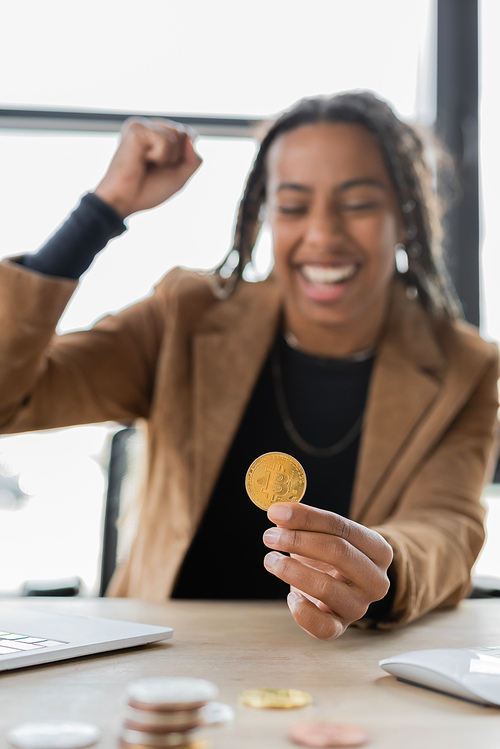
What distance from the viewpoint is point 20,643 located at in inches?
27.8

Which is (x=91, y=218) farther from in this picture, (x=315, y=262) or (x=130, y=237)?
(x=130, y=237)

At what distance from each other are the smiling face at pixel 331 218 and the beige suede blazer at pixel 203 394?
14cm

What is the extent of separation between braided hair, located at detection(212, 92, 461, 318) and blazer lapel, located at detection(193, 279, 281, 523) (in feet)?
0.26

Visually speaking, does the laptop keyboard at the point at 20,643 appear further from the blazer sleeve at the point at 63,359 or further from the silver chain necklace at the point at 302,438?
the silver chain necklace at the point at 302,438

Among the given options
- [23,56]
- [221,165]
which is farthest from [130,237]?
[23,56]

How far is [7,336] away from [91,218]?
28 centimetres

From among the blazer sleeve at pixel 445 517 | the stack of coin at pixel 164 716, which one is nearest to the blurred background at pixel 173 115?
the blazer sleeve at pixel 445 517

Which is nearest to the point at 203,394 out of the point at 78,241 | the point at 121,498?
the point at 121,498

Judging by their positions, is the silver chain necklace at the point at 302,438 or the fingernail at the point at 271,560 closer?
the fingernail at the point at 271,560

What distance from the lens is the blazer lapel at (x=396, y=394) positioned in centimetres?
143

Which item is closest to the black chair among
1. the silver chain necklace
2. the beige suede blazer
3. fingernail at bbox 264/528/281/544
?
the beige suede blazer

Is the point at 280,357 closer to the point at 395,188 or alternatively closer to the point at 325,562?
the point at 395,188

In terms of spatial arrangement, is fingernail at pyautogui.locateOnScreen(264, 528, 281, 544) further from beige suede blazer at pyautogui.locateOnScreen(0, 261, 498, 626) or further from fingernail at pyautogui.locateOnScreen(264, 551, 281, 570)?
beige suede blazer at pyautogui.locateOnScreen(0, 261, 498, 626)

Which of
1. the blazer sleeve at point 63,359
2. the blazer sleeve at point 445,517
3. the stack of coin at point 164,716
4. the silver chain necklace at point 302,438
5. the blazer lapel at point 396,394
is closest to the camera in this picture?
the stack of coin at point 164,716
